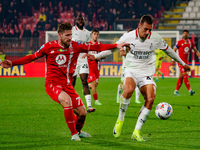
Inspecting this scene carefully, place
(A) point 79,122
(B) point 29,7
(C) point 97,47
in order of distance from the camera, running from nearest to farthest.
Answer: (C) point 97,47 → (A) point 79,122 → (B) point 29,7

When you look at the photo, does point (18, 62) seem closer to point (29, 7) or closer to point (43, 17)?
point (43, 17)

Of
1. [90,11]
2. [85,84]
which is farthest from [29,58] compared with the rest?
[90,11]

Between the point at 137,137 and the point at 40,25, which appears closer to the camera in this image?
the point at 137,137

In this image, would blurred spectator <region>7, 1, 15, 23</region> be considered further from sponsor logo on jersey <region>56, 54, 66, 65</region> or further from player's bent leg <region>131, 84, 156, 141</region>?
player's bent leg <region>131, 84, 156, 141</region>

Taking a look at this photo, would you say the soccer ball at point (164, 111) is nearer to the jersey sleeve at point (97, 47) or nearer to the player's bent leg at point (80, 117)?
the player's bent leg at point (80, 117)

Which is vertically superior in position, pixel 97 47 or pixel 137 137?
pixel 97 47

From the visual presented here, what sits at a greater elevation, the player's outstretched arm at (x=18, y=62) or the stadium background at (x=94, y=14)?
the stadium background at (x=94, y=14)

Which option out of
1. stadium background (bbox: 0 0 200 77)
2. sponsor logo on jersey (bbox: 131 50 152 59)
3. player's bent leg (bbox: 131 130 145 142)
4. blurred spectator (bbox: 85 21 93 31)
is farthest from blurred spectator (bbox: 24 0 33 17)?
player's bent leg (bbox: 131 130 145 142)

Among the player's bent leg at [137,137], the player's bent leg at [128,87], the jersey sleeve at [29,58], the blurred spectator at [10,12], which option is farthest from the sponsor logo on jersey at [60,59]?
the blurred spectator at [10,12]

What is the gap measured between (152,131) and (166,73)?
61.6 ft

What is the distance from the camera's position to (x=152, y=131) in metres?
6.29

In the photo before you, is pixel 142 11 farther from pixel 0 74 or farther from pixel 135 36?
pixel 135 36

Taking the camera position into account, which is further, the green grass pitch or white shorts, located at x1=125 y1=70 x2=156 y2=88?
white shorts, located at x1=125 y1=70 x2=156 y2=88

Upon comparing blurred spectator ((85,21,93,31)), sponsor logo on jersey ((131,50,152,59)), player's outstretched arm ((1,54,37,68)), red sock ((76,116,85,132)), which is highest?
blurred spectator ((85,21,93,31))
